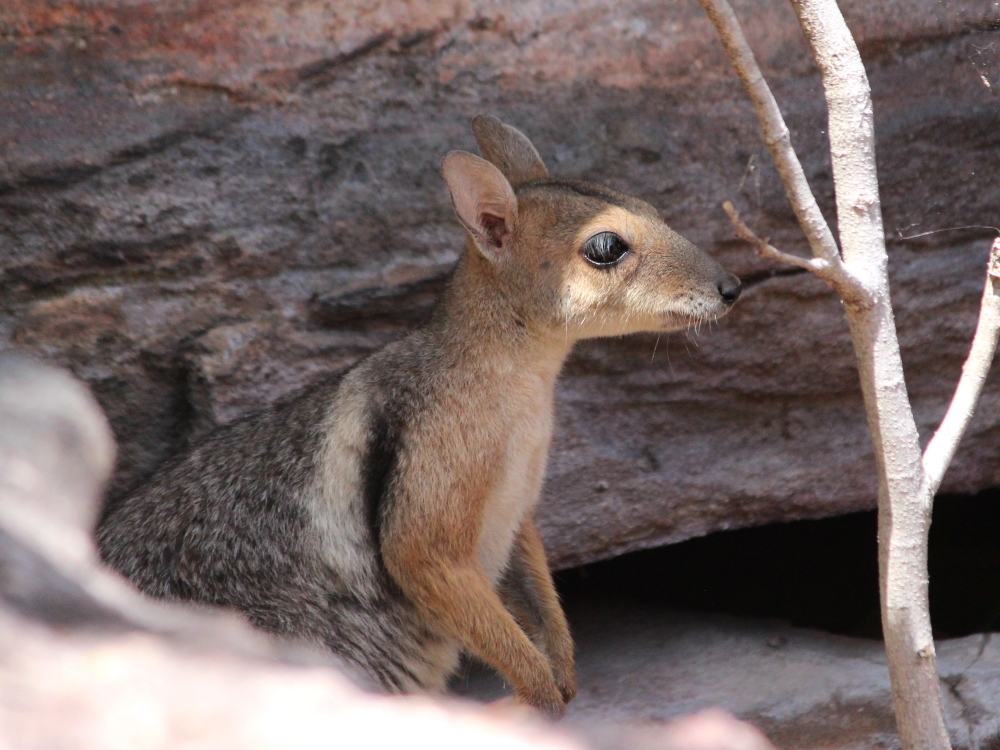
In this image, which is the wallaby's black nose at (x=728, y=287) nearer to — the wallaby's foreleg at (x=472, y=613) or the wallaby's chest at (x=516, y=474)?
the wallaby's chest at (x=516, y=474)

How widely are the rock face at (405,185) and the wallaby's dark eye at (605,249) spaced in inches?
34.9

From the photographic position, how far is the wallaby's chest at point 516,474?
149 inches

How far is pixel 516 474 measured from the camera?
383 centimetres

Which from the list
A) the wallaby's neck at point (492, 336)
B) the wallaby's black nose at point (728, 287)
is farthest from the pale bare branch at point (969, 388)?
the wallaby's neck at point (492, 336)

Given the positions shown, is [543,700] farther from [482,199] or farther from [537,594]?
[482,199]

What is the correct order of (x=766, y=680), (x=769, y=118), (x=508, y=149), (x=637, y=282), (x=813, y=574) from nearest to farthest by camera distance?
(x=769, y=118) < (x=637, y=282) < (x=508, y=149) < (x=766, y=680) < (x=813, y=574)

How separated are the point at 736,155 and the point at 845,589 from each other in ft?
8.27

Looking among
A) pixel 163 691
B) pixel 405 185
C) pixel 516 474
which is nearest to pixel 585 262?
pixel 516 474

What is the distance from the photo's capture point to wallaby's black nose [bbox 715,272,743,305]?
3730 millimetres

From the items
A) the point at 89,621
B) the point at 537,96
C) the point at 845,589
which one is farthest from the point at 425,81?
the point at 845,589

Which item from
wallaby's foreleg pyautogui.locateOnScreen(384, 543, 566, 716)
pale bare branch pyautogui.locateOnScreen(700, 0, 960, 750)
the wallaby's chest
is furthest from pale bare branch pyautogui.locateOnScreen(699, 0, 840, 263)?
wallaby's foreleg pyautogui.locateOnScreen(384, 543, 566, 716)

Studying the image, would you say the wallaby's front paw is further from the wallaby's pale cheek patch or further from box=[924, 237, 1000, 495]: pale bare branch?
box=[924, 237, 1000, 495]: pale bare branch

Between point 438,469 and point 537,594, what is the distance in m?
0.90

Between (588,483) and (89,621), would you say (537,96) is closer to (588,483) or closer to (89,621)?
(588,483)
